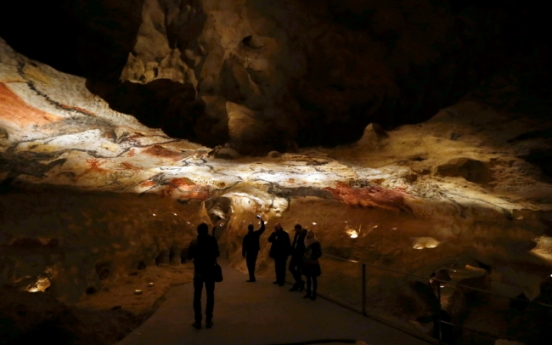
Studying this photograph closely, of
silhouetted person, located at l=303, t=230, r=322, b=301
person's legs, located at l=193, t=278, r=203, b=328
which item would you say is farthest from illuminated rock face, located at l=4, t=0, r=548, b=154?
person's legs, located at l=193, t=278, r=203, b=328

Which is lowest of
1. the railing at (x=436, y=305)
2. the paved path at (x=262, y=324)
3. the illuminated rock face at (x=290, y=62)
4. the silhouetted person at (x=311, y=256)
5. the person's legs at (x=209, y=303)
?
the railing at (x=436, y=305)

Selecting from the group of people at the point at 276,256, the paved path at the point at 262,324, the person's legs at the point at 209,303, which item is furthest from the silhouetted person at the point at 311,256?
the person's legs at the point at 209,303

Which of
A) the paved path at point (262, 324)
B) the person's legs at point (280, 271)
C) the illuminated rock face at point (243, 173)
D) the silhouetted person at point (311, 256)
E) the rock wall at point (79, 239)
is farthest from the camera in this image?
the rock wall at point (79, 239)

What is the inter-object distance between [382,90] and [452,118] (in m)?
1.13

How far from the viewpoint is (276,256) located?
284 inches

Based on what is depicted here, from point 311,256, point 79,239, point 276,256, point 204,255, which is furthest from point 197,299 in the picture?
point 79,239

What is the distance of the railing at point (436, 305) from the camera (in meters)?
8.75

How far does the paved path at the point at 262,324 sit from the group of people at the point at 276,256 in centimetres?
32

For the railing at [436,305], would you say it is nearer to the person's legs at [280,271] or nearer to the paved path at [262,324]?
the person's legs at [280,271]

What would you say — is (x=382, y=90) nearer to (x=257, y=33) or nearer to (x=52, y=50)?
(x=257, y=33)

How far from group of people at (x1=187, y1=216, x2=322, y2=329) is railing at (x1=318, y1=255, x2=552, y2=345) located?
216cm

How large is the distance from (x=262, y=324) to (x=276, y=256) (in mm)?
2485

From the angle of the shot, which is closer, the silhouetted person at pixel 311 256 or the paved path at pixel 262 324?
the paved path at pixel 262 324

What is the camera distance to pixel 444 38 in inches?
203
